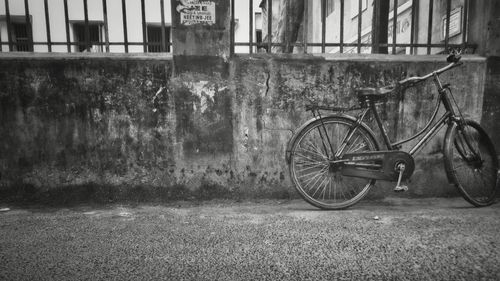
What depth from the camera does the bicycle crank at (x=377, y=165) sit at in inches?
114

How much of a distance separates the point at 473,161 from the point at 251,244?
263 cm

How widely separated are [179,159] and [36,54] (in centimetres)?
194

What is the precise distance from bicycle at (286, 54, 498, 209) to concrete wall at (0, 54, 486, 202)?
38 cm

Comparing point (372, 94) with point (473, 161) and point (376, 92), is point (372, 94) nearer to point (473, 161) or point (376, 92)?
point (376, 92)

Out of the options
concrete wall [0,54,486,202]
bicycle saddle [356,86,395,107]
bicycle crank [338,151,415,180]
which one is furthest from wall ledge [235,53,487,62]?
bicycle crank [338,151,415,180]

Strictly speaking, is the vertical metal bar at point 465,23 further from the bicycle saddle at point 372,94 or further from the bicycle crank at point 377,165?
the bicycle crank at point 377,165

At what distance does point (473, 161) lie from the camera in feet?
10.2

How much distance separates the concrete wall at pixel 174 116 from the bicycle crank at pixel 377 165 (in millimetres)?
586

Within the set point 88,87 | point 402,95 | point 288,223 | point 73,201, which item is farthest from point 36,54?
point 402,95

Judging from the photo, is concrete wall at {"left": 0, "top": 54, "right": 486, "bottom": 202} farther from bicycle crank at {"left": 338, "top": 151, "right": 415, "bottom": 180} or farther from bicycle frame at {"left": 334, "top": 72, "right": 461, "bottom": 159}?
bicycle crank at {"left": 338, "top": 151, "right": 415, "bottom": 180}

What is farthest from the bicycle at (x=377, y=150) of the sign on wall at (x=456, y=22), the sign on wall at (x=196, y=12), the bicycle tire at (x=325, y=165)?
the sign on wall at (x=456, y=22)

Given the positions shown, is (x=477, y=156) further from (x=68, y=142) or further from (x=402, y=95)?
(x=68, y=142)

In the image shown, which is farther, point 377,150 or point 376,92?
point 377,150

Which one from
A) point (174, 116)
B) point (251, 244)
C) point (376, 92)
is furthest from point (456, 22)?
point (251, 244)
